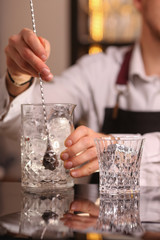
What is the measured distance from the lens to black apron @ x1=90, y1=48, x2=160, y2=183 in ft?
5.55

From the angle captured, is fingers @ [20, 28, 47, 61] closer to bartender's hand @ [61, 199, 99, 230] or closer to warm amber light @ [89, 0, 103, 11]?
bartender's hand @ [61, 199, 99, 230]

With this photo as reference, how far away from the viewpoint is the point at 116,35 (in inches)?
134

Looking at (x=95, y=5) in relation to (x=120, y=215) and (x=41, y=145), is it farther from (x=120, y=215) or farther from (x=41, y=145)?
(x=120, y=215)

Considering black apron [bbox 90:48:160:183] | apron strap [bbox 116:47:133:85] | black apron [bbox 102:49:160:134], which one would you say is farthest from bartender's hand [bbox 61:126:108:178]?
apron strap [bbox 116:47:133:85]

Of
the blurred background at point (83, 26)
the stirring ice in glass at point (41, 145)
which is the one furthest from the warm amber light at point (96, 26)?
the stirring ice in glass at point (41, 145)

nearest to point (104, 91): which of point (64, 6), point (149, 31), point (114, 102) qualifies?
point (114, 102)

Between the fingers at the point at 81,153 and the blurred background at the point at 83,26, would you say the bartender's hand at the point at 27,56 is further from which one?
the blurred background at the point at 83,26

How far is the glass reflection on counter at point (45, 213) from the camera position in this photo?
1.73 ft

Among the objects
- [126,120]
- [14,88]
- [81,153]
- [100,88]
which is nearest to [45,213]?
[81,153]

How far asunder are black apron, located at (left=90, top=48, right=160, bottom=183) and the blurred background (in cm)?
151

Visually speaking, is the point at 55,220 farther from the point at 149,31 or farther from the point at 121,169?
the point at 149,31

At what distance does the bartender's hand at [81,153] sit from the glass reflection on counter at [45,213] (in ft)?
0.16

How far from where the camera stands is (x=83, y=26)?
11.3ft

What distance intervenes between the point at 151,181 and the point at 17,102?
1.52ft
